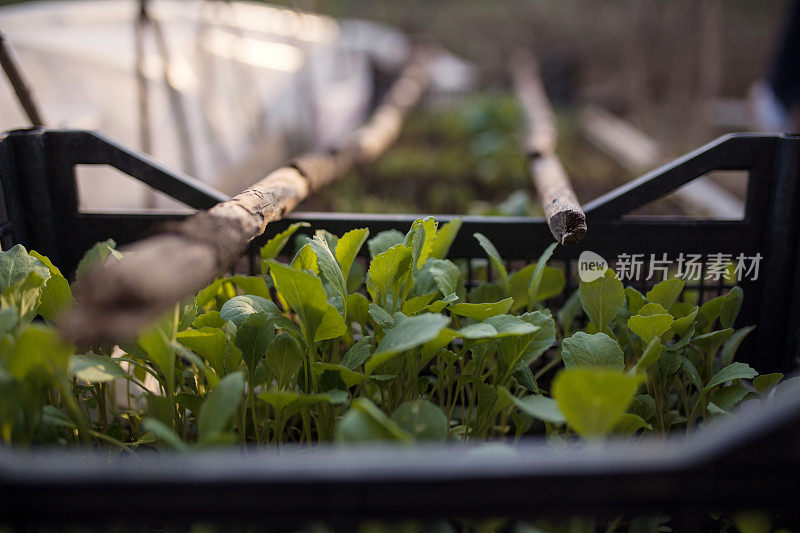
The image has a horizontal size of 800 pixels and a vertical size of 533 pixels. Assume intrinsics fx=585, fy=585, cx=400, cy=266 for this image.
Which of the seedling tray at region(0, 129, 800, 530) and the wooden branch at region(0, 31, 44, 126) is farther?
the wooden branch at region(0, 31, 44, 126)

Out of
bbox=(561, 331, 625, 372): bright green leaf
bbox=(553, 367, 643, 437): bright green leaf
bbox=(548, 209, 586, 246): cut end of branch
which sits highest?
bbox=(548, 209, 586, 246): cut end of branch

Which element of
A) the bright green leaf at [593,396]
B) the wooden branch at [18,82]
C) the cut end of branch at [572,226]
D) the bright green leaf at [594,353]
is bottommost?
the bright green leaf at [594,353]

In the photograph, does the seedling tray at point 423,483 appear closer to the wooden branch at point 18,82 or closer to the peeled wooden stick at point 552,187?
the peeled wooden stick at point 552,187

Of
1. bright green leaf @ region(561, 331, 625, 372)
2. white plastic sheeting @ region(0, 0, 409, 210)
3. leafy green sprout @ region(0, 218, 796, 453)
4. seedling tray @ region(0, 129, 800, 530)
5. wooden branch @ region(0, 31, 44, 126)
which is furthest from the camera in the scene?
white plastic sheeting @ region(0, 0, 409, 210)

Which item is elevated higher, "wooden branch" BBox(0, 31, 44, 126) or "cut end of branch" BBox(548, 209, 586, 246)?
"wooden branch" BBox(0, 31, 44, 126)

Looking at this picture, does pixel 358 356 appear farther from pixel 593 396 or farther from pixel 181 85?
pixel 181 85

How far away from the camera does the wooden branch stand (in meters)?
0.80

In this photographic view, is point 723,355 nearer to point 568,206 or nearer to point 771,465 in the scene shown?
point 568,206

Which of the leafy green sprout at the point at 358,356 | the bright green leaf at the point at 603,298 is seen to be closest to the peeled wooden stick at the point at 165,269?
the leafy green sprout at the point at 358,356

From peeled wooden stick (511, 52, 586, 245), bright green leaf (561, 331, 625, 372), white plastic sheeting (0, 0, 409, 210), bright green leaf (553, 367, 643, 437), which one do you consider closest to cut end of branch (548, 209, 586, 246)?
peeled wooden stick (511, 52, 586, 245)

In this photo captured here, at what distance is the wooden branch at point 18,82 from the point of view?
799mm

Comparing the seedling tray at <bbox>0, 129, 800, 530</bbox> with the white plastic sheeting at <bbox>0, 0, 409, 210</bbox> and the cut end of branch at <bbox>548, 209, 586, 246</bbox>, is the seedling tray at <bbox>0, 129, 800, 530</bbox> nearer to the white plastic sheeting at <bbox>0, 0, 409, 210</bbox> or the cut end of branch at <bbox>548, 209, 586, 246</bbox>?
the cut end of branch at <bbox>548, 209, 586, 246</bbox>

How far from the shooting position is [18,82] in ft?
2.71

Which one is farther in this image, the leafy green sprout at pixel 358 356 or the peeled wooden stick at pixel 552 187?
the peeled wooden stick at pixel 552 187
